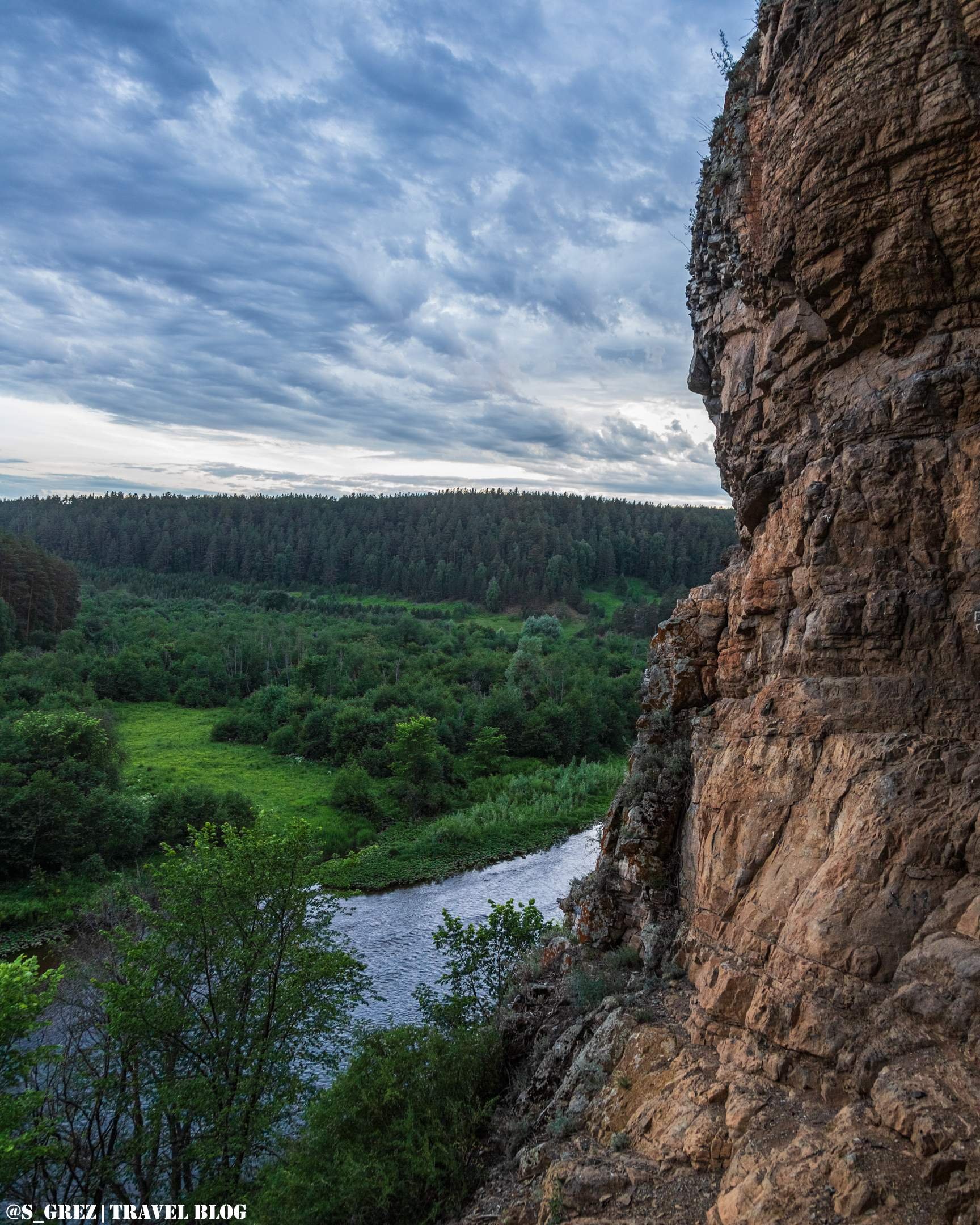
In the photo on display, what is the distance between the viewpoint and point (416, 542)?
137 metres

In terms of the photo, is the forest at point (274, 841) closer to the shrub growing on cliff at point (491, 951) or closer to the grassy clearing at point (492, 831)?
the shrub growing on cliff at point (491, 951)

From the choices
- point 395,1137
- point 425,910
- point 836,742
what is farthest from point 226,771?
point 836,742

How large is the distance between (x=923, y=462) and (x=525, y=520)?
433 ft

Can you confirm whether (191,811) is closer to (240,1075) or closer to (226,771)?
(226,771)

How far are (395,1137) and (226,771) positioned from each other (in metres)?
38.0

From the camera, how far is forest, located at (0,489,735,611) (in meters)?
126

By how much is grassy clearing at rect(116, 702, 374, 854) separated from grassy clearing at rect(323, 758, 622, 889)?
106 inches

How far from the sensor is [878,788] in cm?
918

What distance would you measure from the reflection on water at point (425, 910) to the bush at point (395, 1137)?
776 centimetres

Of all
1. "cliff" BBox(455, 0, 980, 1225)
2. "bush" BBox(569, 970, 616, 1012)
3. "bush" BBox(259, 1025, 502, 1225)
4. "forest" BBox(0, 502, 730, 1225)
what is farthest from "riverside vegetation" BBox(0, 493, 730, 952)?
"cliff" BBox(455, 0, 980, 1225)

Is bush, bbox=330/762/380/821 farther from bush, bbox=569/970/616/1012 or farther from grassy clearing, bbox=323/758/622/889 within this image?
bush, bbox=569/970/616/1012

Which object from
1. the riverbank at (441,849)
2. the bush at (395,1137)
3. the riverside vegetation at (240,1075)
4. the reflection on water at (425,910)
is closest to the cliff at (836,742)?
the bush at (395,1137)

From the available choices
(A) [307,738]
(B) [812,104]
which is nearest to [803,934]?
(B) [812,104]

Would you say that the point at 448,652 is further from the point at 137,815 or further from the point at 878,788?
the point at 878,788
